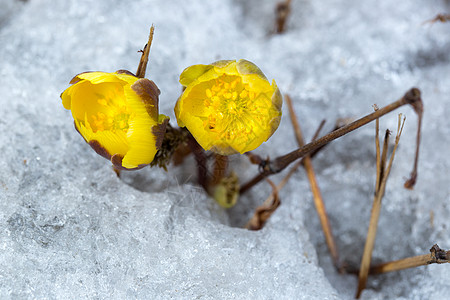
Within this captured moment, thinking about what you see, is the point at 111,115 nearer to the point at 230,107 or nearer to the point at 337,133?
the point at 230,107

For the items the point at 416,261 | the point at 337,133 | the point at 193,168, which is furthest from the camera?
the point at 193,168

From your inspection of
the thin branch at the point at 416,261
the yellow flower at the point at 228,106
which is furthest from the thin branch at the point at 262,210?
the thin branch at the point at 416,261

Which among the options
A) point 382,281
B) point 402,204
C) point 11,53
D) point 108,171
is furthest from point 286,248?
point 11,53

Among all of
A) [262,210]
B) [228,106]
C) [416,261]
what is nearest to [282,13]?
[228,106]

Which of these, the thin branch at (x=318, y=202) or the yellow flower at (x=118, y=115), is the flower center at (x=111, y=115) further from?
the thin branch at (x=318, y=202)

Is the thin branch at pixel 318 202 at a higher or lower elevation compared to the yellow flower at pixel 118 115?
higher

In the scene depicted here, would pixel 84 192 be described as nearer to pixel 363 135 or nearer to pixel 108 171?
pixel 108 171
